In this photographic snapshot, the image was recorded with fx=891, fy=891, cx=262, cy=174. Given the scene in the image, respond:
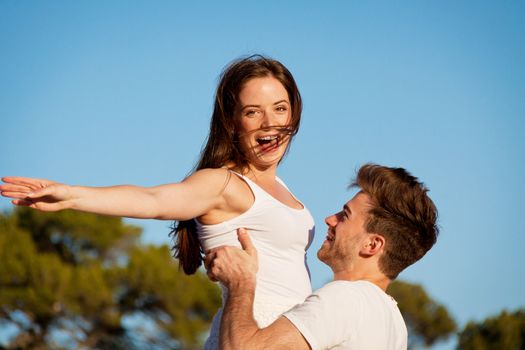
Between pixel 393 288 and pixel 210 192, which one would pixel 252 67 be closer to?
pixel 210 192

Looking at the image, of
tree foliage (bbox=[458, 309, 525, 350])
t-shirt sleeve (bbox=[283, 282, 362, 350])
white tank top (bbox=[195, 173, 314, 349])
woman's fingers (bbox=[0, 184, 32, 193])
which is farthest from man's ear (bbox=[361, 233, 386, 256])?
tree foliage (bbox=[458, 309, 525, 350])

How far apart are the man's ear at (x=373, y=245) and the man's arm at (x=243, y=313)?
0.48 meters

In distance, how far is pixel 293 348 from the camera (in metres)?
3.35

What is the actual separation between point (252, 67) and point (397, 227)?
45.9 inches

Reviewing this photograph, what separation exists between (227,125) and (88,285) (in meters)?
25.3

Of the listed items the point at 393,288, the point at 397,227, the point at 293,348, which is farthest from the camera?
the point at 393,288

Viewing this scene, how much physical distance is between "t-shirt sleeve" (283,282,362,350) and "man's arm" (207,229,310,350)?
36 millimetres

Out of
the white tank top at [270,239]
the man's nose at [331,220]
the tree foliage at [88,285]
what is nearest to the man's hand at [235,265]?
the white tank top at [270,239]

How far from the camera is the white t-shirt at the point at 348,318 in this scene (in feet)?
11.2

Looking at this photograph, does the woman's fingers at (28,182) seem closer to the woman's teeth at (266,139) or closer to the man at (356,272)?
the man at (356,272)

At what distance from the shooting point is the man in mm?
3400

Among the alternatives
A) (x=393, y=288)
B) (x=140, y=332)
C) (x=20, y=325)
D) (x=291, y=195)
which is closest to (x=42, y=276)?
(x=20, y=325)

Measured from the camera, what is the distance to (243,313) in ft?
11.3

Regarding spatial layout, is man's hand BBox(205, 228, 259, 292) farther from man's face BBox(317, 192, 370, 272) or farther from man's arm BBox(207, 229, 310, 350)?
man's face BBox(317, 192, 370, 272)
